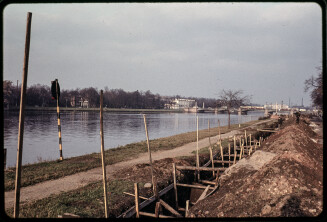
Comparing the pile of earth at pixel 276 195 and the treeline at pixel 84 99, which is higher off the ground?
the treeline at pixel 84 99

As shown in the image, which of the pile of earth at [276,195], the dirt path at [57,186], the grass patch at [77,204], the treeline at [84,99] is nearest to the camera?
the pile of earth at [276,195]

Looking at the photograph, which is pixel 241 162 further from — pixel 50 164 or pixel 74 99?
pixel 74 99

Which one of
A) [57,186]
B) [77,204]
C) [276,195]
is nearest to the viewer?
[276,195]

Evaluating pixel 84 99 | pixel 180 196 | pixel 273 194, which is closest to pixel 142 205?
pixel 180 196

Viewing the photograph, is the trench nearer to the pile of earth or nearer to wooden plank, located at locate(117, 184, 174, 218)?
wooden plank, located at locate(117, 184, 174, 218)

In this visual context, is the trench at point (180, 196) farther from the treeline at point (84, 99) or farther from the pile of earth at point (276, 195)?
the treeline at point (84, 99)

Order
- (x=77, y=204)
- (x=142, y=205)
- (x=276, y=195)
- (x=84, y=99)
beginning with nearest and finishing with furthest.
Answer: (x=276, y=195), (x=77, y=204), (x=142, y=205), (x=84, y=99)

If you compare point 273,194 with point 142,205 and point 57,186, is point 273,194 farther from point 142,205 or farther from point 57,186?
point 57,186

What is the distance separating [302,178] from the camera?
6.80 metres

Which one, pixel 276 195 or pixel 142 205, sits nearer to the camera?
pixel 276 195

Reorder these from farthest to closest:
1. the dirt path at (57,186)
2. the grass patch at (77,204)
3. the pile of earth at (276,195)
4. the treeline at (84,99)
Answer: the treeline at (84,99), the dirt path at (57,186), the grass patch at (77,204), the pile of earth at (276,195)

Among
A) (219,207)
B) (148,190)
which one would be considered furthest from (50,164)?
(219,207)

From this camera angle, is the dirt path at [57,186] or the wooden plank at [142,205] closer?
the wooden plank at [142,205]

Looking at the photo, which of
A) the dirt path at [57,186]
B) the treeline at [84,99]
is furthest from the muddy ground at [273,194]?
the treeline at [84,99]
